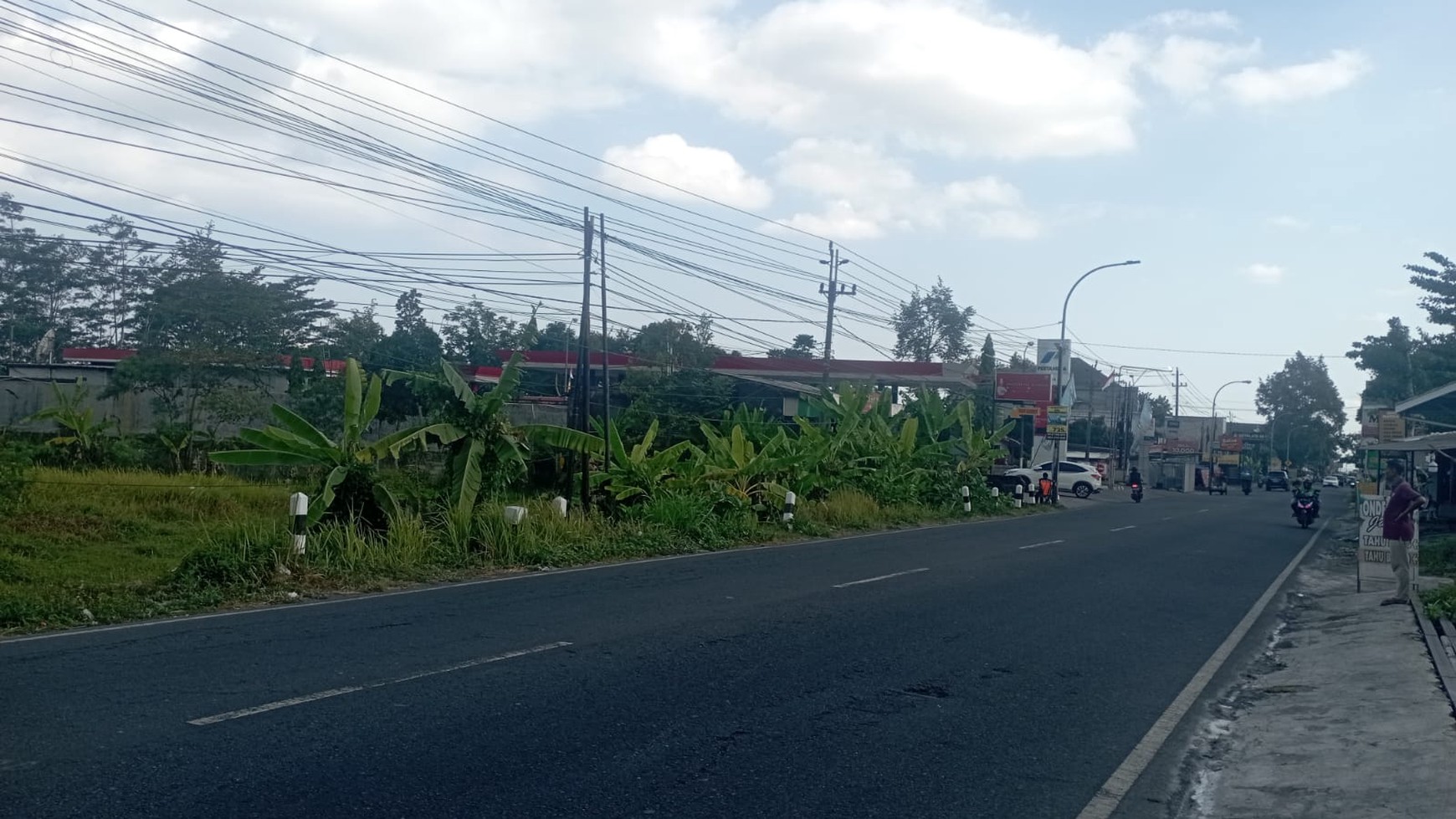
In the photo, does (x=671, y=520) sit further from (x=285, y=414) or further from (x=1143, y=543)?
(x=1143, y=543)

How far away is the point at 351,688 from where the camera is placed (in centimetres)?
827

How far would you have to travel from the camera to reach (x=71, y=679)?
844cm

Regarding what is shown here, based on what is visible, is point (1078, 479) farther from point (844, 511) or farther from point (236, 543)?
point (236, 543)

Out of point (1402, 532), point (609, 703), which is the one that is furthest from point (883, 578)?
point (609, 703)

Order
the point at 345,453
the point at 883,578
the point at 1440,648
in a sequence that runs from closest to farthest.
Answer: the point at 1440,648, the point at 883,578, the point at 345,453

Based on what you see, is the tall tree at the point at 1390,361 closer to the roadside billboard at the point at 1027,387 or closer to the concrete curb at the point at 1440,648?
the roadside billboard at the point at 1027,387

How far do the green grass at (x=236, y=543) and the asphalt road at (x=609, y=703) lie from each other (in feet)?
3.81

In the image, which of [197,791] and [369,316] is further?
[369,316]

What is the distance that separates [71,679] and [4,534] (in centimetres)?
991

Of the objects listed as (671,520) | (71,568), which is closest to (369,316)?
(671,520)

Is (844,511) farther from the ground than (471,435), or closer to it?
closer to it

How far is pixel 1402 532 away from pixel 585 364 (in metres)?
12.8

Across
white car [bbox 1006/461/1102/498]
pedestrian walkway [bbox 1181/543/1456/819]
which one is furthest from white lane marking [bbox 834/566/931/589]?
white car [bbox 1006/461/1102/498]

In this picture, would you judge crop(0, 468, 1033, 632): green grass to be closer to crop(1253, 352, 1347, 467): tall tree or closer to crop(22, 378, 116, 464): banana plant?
crop(22, 378, 116, 464): banana plant
